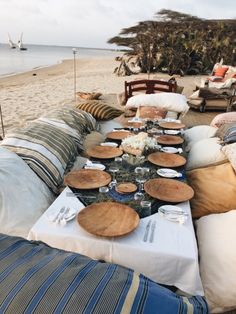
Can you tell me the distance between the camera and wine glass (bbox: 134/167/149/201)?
197 cm

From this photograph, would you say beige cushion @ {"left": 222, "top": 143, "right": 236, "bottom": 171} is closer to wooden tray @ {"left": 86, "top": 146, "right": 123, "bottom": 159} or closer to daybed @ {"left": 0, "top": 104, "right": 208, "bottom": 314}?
wooden tray @ {"left": 86, "top": 146, "right": 123, "bottom": 159}

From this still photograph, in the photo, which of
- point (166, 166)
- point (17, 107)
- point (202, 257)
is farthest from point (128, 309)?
point (17, 107)

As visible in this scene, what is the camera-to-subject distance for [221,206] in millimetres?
2240

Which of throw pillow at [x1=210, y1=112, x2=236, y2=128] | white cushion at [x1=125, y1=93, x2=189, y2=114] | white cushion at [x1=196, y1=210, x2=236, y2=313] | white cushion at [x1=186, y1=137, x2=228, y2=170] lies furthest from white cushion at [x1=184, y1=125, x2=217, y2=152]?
white cushion at [x1=196, y1=210, x2=236, y2=313]

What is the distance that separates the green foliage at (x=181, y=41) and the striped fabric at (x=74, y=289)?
14.2 metres

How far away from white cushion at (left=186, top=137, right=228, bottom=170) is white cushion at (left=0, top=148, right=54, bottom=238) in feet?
4.74

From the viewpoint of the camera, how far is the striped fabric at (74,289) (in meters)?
0.99

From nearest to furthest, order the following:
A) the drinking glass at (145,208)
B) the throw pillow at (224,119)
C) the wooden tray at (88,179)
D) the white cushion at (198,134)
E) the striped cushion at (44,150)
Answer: the drinking glass at (145,208)
the wooden tray at (88,179)
the striped cushion at (44,150)
the white cushion at (198,134)
the throw pillow at (224,119)

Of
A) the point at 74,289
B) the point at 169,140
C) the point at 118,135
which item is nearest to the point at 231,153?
the point at 169,140

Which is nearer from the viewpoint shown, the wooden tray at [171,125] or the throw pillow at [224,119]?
the wooden tray at [171,125]

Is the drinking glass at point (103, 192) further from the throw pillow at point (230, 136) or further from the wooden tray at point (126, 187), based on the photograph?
the throw pillow at point (230, 136)

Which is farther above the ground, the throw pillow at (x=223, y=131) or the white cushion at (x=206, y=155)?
the throw pillow at (x=223, y=131)

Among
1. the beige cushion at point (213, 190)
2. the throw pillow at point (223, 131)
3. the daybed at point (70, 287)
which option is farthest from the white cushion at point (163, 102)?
the daybed at point (70, 287)

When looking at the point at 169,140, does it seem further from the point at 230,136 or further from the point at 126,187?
the point at 126,187
